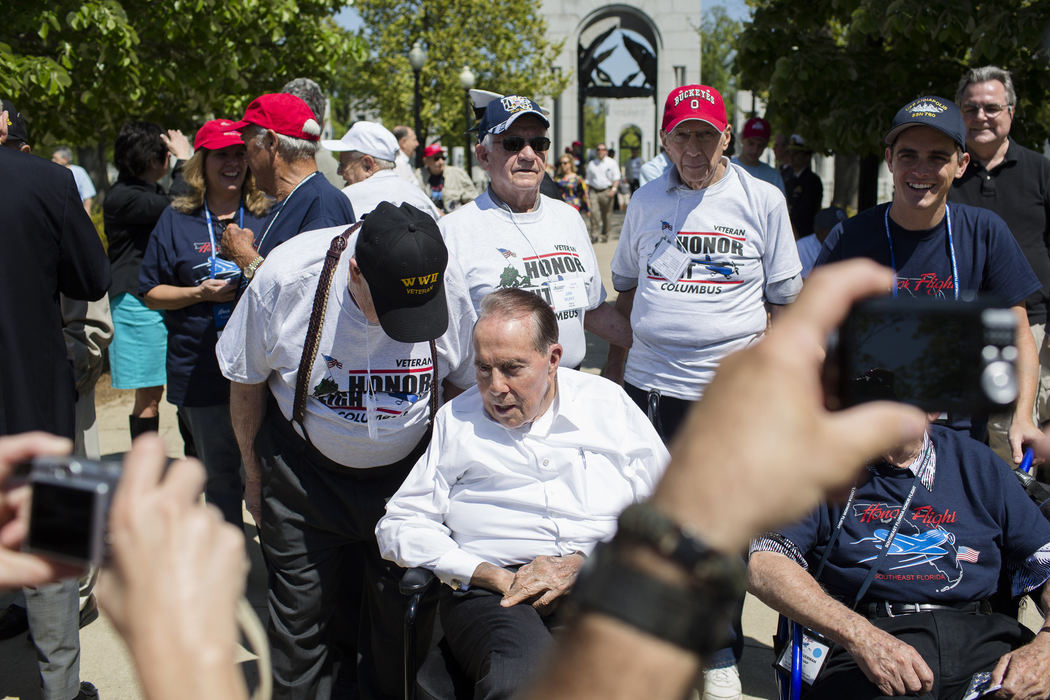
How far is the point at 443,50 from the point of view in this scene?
80.1 ft

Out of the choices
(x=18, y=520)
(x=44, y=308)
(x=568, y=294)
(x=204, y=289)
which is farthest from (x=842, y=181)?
(x=18, y=520)

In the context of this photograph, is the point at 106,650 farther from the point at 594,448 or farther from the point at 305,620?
the point at 594,448

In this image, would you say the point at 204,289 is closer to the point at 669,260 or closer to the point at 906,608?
the point at 669,260

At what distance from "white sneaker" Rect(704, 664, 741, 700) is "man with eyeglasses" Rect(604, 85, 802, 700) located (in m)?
1.05

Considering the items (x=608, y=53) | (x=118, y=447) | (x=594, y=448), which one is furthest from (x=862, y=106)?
(x=608, y=53)

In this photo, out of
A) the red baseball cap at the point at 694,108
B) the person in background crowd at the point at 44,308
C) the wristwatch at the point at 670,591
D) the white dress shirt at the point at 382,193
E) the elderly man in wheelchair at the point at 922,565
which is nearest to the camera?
the wristwatch at the point at 670,591

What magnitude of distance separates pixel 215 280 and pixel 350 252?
128 cm

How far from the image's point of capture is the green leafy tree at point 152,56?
8.16 meters

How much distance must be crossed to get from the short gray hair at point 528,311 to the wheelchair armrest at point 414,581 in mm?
774

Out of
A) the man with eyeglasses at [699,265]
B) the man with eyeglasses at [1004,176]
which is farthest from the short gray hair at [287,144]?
the man with eyeglasses at [1004,176]

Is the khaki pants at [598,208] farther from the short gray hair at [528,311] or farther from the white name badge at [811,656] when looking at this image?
the white name badge at [811,656]

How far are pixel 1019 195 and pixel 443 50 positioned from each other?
21964mm

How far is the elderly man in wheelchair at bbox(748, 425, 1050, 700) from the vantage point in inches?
101

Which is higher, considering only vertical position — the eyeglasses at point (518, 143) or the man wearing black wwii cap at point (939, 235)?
the eyeglasses at point (518, 143)
